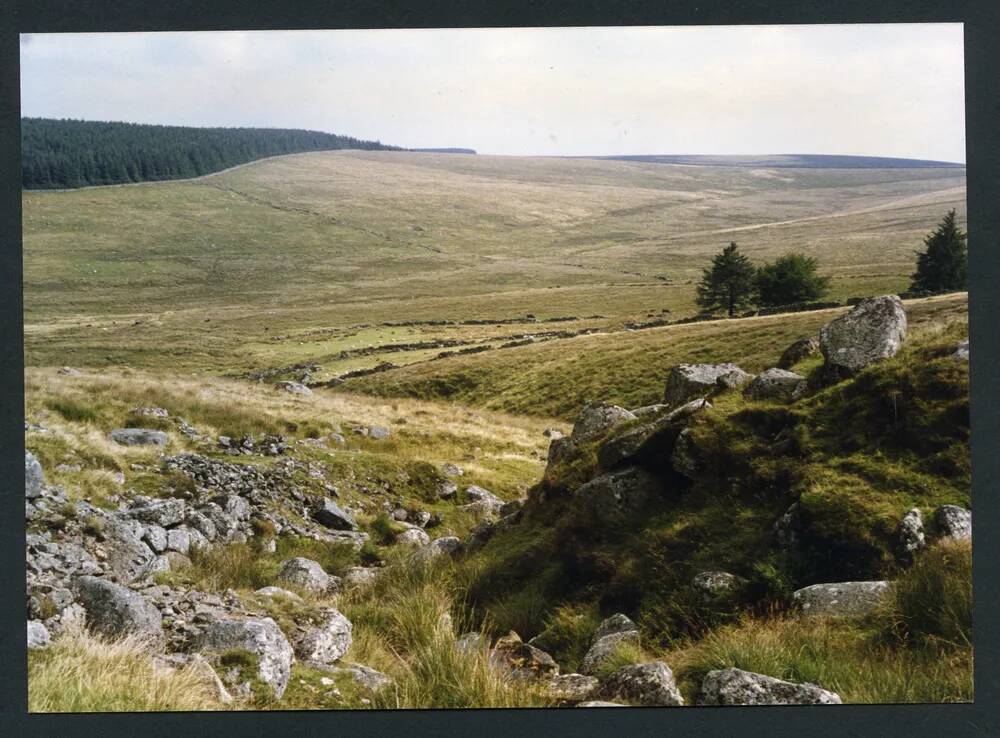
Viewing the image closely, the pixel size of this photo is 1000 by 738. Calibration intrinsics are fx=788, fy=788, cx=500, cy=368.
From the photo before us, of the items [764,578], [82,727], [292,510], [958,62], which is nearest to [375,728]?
[82,727]

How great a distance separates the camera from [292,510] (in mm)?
10961

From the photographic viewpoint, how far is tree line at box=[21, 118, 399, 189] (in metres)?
37.3

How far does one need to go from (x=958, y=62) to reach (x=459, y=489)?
1042 cm

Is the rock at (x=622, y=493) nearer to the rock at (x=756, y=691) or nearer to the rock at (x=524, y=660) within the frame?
the rock at (x=524, y=660)

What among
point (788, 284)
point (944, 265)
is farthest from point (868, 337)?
point (788, 284)

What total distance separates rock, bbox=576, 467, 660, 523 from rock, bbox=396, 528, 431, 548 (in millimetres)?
4097

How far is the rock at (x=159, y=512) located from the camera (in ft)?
28.3

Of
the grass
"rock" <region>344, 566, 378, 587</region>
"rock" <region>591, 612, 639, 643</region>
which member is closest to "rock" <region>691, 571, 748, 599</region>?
"rock" <region>591, 612, 639, 643</region>

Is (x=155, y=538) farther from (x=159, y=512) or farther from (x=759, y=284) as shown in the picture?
(x=759, y=284)

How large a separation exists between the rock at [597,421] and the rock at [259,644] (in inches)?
160

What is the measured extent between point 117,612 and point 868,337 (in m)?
7.15

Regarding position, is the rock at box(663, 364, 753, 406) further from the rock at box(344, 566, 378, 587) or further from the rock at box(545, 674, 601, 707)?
the rock at box(344, 566, 378, 587)

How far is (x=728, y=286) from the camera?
43594 mm

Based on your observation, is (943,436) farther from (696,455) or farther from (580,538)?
(580,538)
